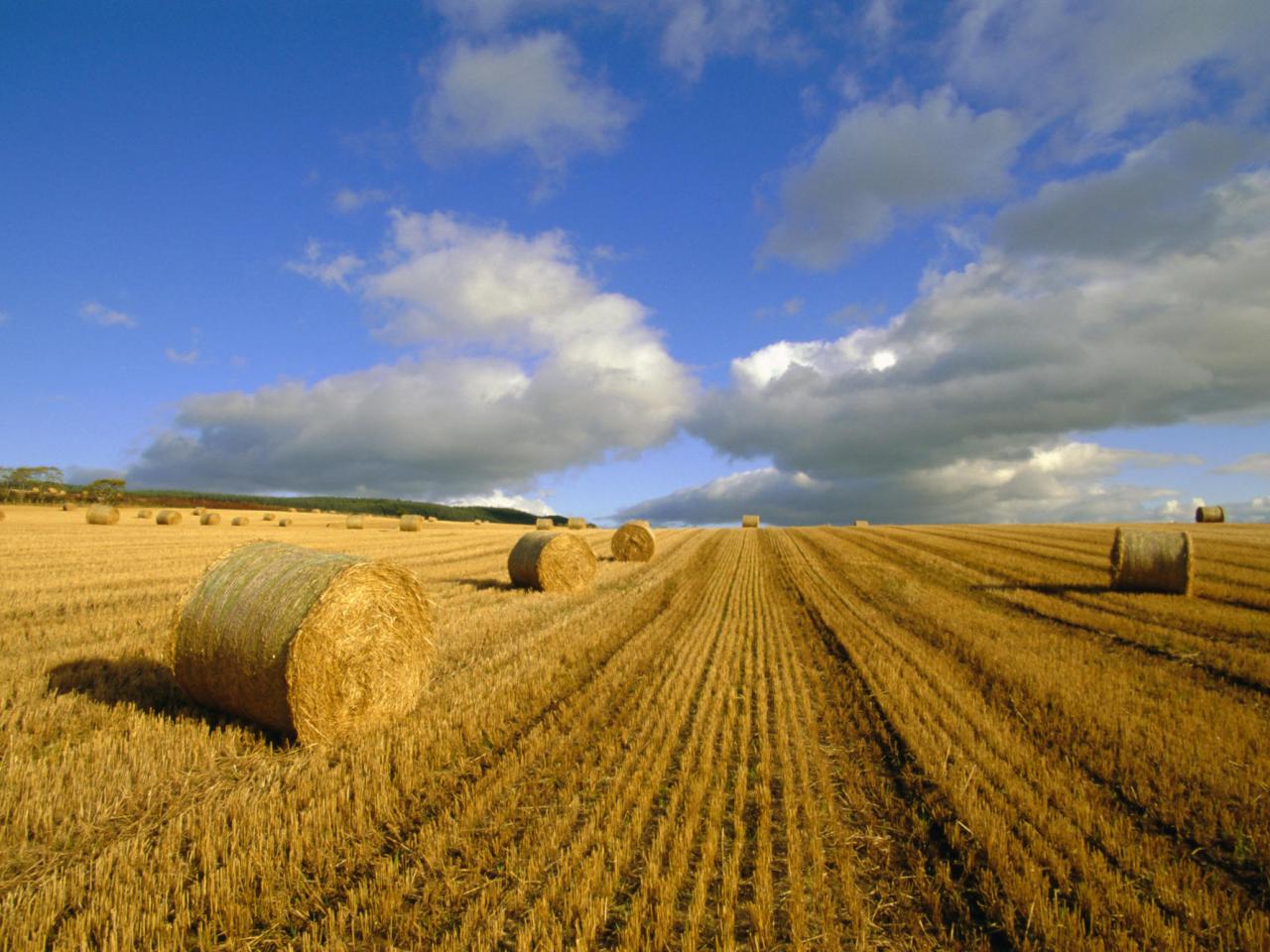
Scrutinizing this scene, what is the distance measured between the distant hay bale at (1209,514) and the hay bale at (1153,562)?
31.8m

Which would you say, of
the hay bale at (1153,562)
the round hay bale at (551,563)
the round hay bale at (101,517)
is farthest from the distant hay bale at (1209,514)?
the round hay bale at (101,517)

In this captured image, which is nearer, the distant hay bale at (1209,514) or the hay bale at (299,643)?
the hay bale at (299,643)

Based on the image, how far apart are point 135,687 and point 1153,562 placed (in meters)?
17.7

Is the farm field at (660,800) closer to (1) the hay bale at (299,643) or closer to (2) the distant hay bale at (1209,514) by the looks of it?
(1) the hay bale at (299,643)

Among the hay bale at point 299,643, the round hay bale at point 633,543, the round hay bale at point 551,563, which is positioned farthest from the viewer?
the round hay bale at point 633,543

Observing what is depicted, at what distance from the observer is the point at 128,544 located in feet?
66.5

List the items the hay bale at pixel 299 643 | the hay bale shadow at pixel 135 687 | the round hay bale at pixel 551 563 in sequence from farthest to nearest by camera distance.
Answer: the round hay bale at pixel 551 563 → the hay bale shadow at pixel 135 687 → the hay bale at pixel 299 643

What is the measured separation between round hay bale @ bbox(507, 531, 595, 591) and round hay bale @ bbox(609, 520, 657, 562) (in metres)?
7.60

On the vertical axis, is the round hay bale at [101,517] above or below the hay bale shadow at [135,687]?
above

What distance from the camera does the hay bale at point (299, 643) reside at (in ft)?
18.2

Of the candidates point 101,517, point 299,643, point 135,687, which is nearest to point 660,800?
point 299,643

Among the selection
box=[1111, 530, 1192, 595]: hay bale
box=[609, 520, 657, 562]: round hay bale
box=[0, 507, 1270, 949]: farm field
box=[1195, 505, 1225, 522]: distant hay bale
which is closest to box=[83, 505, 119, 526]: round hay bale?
box=[609, 520, 657, 562]: round hay bale

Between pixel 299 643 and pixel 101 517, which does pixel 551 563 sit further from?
pixel 101 517

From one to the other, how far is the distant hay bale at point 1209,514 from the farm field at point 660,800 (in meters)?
37.7
